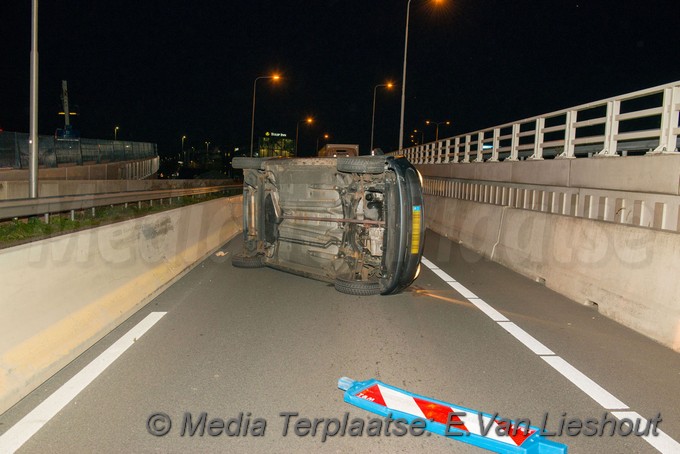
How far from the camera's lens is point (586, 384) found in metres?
5.31

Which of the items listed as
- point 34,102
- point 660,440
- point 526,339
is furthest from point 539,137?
point 34,102

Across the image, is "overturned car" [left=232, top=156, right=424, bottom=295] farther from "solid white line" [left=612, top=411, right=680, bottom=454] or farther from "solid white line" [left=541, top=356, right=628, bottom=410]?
"solid white line" [left=612, top=411, right=680, bottom=454]

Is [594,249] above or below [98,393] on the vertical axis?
above

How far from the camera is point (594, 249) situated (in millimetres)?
8438

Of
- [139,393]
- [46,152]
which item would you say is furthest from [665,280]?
[46,152]

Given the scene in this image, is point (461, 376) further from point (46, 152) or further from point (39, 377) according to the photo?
point (46, 152)

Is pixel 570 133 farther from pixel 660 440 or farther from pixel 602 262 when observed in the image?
pixel 660 440

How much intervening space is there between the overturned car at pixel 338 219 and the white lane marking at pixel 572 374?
1.22 m

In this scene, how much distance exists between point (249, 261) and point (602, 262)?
5.77 meters

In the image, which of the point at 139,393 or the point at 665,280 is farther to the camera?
the point at 665,280

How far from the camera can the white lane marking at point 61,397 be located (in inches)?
159

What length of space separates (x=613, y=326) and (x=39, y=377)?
6240mm

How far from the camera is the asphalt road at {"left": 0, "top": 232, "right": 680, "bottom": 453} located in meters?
4.19

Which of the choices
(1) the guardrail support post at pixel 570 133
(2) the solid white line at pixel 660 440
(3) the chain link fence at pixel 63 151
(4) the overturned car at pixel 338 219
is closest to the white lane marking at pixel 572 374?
(2) the solid white line at pixel 660 440
